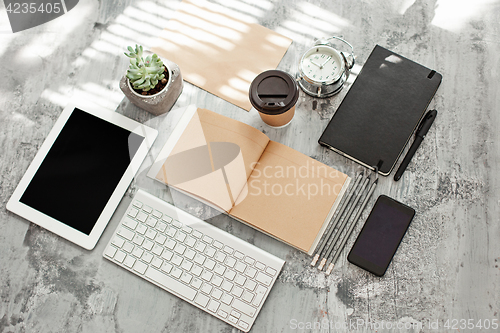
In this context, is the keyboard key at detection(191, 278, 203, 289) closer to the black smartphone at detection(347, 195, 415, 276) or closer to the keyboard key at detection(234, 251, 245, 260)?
the keyboard key at detection(234, 251, 245, 260)

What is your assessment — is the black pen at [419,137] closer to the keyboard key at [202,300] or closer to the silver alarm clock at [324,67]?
the silver alarm clock at [324,67]

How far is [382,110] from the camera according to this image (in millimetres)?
951

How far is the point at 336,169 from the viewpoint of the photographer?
3.12 feet

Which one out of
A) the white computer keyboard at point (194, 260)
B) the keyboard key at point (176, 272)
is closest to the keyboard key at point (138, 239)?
the white computer keyboard at point (194, 260)

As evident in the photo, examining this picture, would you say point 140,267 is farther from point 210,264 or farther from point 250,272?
point 250,272

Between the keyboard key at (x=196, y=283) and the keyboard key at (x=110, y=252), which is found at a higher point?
the keyboard key at (x=196, y=283)

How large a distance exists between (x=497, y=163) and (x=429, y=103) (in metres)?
0.24

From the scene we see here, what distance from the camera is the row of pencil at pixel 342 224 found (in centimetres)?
92

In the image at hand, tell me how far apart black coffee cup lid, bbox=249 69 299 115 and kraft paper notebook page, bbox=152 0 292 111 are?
0.15 m

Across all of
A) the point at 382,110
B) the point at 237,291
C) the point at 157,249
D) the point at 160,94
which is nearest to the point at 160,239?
the point at 157,249

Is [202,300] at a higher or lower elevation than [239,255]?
lower

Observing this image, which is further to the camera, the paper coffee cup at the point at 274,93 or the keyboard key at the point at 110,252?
the keyboard key at the point at 110,252

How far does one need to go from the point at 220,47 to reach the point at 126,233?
58 cm

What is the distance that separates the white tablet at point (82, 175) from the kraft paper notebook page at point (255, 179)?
10cm
